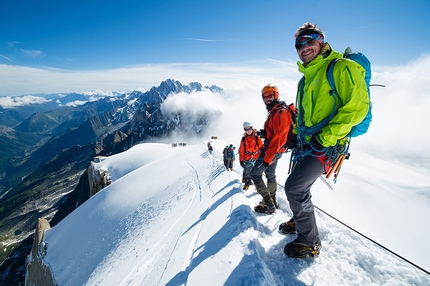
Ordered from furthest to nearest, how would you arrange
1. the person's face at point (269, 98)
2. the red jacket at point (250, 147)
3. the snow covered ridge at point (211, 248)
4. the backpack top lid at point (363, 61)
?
1. the red jacket at point (250, 147)
2. the person's face at point (269, 98)
3. the snow covered ridge at point (211, 248)
4. the backpack top lid at point (363, 61)

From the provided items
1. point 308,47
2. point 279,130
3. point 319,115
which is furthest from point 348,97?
point 279,130

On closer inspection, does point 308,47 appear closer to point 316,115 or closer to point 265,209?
point 316,115

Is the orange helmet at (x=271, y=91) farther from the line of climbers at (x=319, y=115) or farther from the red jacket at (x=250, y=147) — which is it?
the red jacket at (x=250, y=147)

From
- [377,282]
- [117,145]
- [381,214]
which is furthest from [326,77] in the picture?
[117,145]

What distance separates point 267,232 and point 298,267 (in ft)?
4.06

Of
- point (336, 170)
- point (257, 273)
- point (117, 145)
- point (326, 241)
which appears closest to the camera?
point (257, 273)

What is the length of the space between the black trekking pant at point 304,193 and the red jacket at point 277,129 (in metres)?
1.36

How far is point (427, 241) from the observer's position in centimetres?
729

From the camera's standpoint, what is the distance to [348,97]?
299 cm

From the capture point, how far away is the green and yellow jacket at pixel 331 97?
291cm

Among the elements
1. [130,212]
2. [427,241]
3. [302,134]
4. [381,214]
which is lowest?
[130,212]

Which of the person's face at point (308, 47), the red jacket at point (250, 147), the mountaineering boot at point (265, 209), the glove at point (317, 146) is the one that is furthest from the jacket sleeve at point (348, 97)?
the red jacket at point (250, 147)

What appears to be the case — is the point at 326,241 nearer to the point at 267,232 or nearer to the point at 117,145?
the point at 267,232

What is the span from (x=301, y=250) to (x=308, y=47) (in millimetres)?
3729
